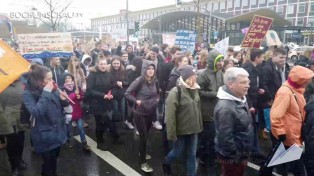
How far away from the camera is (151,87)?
4969 mm

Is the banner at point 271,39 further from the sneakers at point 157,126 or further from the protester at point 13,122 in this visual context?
the protester at point 13,122

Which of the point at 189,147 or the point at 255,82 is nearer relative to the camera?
the point at 189,147

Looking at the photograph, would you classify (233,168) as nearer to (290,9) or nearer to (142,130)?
(142,130)

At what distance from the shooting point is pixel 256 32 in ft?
26.7

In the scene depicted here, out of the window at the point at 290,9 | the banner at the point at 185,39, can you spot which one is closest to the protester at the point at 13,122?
the banner at the point at 185,39

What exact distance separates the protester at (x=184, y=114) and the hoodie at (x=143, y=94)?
67 centimetres

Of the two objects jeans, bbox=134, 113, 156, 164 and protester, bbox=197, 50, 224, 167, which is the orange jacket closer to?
protester, bbox=197, 50, 224, 167

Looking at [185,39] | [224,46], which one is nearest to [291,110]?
[224,46]

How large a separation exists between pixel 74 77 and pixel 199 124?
2756 millimetres

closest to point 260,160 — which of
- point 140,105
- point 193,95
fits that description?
point 193,95

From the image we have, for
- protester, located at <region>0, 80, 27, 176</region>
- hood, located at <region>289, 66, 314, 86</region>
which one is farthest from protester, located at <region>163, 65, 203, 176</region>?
protester, located at <region>0, 80, 27, 176</region>

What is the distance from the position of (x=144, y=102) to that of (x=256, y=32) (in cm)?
469

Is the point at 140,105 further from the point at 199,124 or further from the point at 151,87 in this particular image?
the point at 199,124

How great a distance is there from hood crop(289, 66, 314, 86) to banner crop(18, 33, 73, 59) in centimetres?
428
